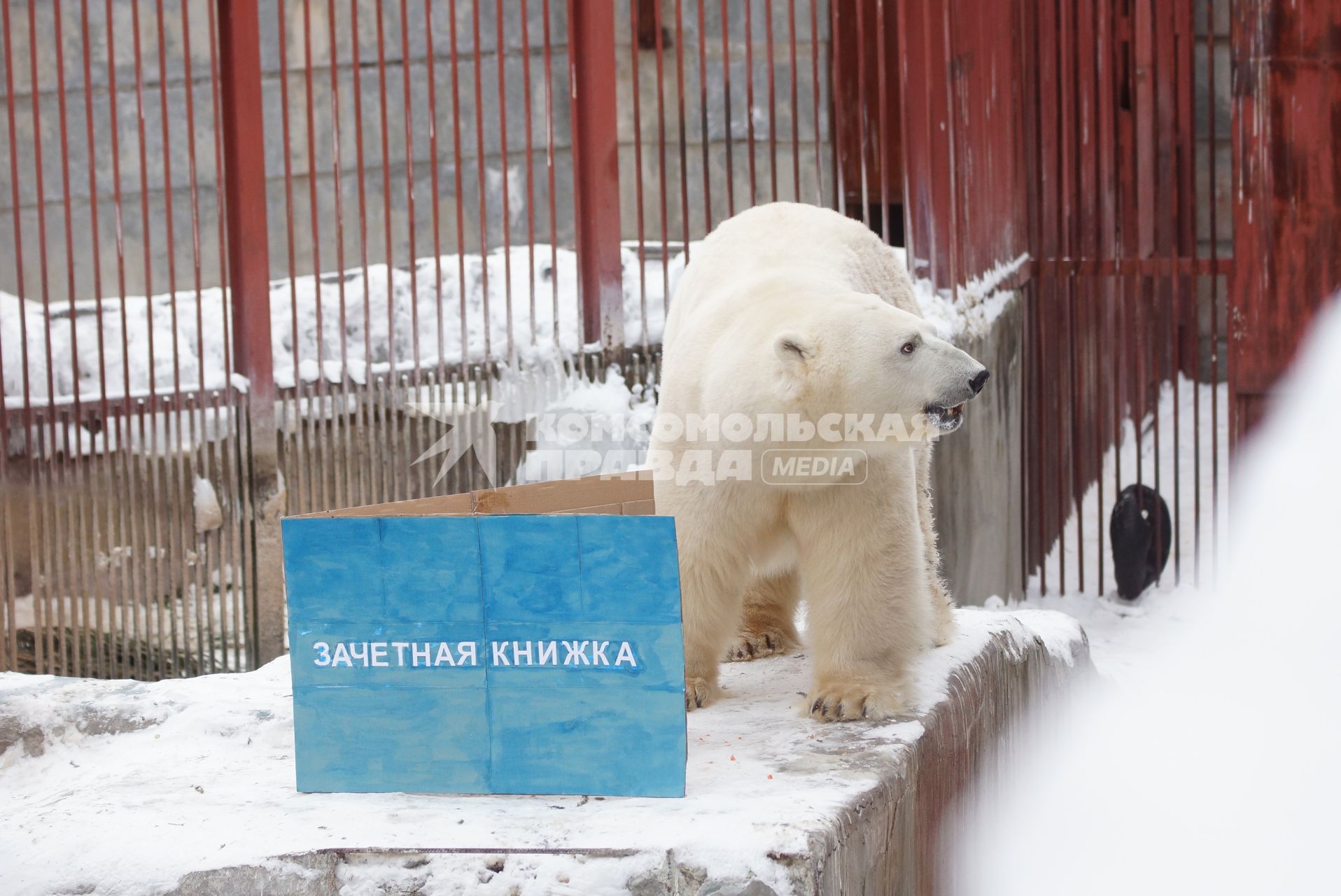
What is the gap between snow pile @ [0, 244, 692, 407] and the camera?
575 centimetres

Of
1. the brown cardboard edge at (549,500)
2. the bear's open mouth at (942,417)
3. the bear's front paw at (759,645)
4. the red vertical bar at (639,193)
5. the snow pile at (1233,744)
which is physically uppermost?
the red vertical bar at (639,193)

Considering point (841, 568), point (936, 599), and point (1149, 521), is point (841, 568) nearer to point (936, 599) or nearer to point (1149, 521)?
point (936, 599)

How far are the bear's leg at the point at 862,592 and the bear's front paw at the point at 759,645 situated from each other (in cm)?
65

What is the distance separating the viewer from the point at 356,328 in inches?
244

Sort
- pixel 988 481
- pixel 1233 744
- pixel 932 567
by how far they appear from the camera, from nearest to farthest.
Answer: pixel 932 567, pixel 1233 744, pixel 988 481

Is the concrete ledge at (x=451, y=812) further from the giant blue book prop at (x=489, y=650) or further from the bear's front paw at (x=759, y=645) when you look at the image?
the bear's front paw at (x=759, y=645)

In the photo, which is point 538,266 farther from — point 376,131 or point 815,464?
point 815,464

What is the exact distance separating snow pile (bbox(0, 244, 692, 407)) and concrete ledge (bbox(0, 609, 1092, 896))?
250 centimetres

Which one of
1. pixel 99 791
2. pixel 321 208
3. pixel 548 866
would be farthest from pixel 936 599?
pixel 321 208

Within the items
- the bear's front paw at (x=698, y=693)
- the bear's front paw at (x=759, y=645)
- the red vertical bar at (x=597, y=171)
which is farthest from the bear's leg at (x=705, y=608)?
the red vertical bar at (x=597, y=171)

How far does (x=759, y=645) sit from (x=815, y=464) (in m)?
1.00

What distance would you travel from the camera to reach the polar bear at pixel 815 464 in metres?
2.94

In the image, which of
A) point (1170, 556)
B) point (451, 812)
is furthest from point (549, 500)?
point (1170, 556)

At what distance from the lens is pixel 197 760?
2959 mm
